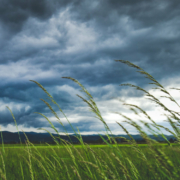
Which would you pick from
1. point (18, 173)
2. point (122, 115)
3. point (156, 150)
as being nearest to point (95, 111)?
point (122, 115)

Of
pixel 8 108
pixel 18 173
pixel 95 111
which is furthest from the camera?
pixel 18 173

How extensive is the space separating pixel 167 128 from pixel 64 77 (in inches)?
69.3

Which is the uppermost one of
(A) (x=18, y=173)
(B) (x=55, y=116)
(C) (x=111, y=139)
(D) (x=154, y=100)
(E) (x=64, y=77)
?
(E) (x=64, y=77)

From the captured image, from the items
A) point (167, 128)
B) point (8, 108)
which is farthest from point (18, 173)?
point (167, 128)

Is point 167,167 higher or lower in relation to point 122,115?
lower

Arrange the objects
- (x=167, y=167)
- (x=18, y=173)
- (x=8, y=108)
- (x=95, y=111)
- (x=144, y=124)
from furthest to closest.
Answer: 1. (x=18, y=173)
2. (x=8, y=108)
3. (x=95, y=111)
4. (x=144, y=124)
5. (x=167, y=167)

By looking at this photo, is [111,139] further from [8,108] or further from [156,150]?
[8,108]

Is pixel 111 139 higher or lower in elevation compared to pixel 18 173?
higher

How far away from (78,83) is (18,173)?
269 centimetres

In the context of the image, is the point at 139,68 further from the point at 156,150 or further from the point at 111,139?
the point at 156,150

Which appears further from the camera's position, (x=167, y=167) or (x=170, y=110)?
(x=170, y=110)

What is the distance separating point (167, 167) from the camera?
0.85m

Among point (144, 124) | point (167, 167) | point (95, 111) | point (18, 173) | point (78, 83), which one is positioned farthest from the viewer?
point (18, 173)

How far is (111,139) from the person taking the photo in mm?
2492
